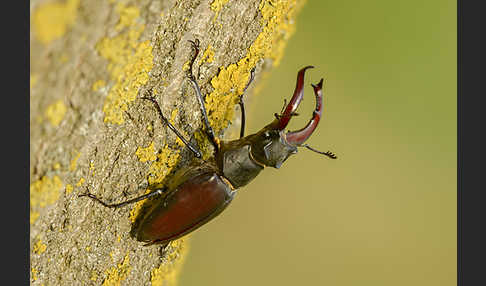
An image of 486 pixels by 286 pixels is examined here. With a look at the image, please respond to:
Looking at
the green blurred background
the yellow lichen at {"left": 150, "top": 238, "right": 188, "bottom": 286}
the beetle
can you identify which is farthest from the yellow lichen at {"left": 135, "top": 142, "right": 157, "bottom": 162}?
the green blurred background

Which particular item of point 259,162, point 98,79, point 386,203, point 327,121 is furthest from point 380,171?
point 98,79

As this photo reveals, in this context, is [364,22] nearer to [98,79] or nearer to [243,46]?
[243,46]

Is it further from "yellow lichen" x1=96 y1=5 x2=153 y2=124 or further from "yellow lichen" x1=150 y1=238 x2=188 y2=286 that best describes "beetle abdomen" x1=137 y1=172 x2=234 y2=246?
"yellow lichen" x1=96 y1=5 x2=153 y2=124

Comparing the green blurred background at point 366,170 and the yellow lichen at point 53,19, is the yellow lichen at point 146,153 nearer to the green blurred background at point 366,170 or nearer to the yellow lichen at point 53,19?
the yellow lichen at point 53,19

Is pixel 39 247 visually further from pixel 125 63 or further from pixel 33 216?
pixel 125 63

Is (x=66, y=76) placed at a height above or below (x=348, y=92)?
below

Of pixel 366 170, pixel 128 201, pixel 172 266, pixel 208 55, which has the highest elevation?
pixel 208 55

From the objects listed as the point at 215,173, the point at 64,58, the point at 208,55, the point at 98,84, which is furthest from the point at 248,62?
the point at 64,58
